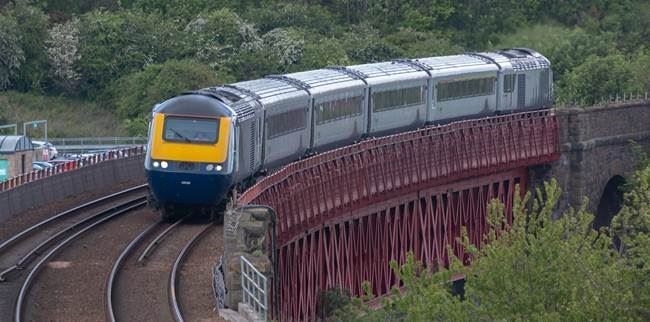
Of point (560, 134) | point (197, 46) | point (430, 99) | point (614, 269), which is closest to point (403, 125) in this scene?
point (430, 99)

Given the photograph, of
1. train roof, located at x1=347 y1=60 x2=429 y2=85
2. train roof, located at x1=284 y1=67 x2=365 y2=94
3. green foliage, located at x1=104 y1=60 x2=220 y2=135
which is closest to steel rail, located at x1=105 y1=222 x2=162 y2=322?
train roof, located at x1=284 y1=67 x2=365 y2=94

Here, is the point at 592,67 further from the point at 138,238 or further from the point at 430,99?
the point at 138,238

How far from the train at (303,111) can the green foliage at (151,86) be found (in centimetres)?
1731

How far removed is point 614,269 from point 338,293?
1016 centimetres

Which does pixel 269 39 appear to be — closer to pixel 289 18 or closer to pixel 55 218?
pixel 289 18

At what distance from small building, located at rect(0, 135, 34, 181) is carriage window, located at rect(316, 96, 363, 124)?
41.3ft

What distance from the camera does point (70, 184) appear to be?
43.2 metres

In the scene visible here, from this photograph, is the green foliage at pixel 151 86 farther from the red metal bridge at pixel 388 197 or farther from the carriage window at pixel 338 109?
the carriage window at pixel 338 109

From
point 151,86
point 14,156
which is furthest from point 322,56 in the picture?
point 14,156

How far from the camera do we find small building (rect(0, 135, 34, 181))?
52.5 meters

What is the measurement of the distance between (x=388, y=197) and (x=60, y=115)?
34592mm

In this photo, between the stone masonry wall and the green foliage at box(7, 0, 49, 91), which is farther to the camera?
the green foliage at box(7, 0, 49, 91)

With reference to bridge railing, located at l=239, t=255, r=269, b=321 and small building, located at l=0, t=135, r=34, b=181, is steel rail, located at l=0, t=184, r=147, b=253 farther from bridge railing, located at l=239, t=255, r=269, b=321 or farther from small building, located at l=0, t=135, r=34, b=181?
small building, located at l=0, t=135, r=34, b=181

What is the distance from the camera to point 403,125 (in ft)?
160
